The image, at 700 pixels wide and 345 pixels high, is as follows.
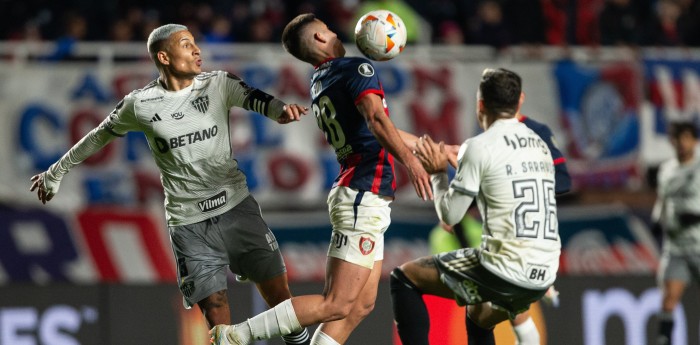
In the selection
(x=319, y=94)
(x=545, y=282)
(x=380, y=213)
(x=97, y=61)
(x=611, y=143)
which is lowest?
(x=545, y=282)

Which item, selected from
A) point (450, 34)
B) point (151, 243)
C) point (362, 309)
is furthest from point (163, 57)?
point (450, 34)

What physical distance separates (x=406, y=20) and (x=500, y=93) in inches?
284

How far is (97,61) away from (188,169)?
18.6 feet

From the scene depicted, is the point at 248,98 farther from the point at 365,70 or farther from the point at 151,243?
the point at 151,243

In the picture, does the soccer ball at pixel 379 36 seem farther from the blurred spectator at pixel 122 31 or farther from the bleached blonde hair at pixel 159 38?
the blurred spectator at pixel 122 31

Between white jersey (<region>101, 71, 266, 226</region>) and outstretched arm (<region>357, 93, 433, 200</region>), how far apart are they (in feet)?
2.94

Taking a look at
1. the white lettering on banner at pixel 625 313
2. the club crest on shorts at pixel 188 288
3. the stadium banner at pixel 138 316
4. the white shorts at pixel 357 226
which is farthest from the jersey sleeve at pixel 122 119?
the white lettering on banner at pixel 625 313

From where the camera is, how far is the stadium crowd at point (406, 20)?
11.8 meters

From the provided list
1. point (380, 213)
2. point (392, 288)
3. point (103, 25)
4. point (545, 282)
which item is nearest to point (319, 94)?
point (380, 213)

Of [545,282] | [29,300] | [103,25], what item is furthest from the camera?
[103,25]

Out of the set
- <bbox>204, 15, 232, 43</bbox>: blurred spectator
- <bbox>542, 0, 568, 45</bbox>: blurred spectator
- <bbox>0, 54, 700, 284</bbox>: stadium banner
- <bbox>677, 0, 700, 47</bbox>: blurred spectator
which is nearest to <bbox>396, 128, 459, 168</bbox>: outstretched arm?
<bbox>0, 54, 700, 284</bbox>: stadium banner

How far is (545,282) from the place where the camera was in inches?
223

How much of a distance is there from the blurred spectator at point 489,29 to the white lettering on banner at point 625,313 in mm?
3920

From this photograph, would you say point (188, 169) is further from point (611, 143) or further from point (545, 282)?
point (611, 143)
